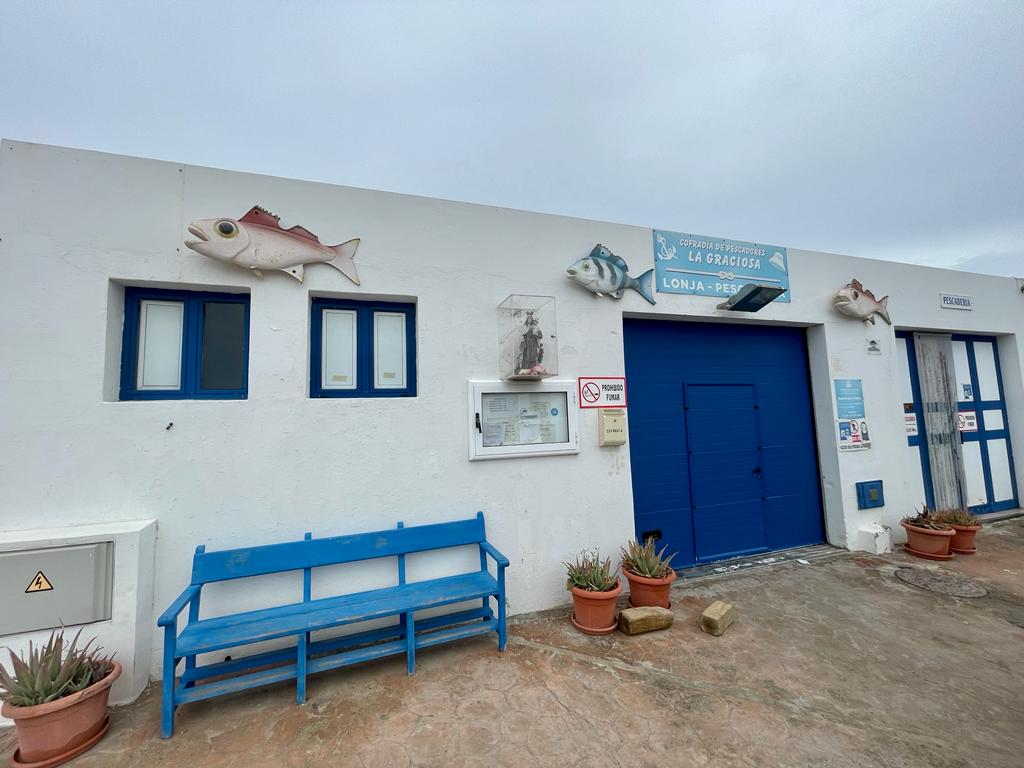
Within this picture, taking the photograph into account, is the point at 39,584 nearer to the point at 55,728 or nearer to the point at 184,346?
the point at 55,728

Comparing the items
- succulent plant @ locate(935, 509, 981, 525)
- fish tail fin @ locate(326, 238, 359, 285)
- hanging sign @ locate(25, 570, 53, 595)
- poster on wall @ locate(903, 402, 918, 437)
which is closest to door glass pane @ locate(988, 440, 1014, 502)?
poster on wall @ locate(903, 402, 918, 437)

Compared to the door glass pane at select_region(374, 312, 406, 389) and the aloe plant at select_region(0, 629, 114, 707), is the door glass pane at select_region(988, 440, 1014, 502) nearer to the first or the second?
the door glass pane at select_region(374, 312, 406, 389)

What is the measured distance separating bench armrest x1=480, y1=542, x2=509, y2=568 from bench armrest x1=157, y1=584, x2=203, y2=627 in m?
1.86

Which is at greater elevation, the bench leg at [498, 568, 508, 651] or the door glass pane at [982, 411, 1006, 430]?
the door glass pane at [982, 411, 1006, 430]

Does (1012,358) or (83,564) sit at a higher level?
(1012,358)

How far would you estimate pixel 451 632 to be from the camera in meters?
2.86

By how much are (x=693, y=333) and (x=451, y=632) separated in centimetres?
394

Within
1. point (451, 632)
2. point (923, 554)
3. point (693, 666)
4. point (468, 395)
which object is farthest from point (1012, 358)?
point (451, 632)

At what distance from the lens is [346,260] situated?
10.9 feet

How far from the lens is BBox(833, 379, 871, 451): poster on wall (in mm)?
4977

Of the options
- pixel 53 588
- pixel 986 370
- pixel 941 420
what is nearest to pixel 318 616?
pixel 53 588

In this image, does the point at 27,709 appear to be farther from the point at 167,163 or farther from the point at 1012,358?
the point at 1012,358

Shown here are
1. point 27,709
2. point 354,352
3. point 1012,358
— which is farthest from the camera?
point 1012,358

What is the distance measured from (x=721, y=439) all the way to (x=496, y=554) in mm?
3177
